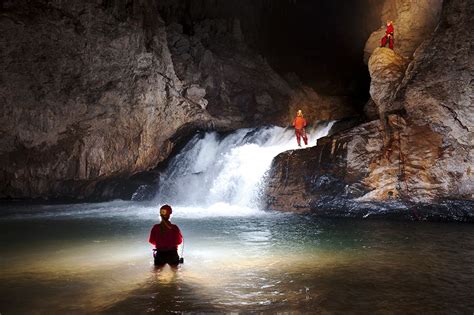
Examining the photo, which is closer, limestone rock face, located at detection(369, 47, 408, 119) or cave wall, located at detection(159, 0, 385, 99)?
limestone rock face, located at detection(369, 47, 408, 119)

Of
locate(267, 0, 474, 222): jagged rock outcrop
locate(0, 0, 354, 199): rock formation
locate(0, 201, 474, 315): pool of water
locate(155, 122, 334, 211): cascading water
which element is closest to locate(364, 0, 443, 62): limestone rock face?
locate(267, 0, 474, 222): jagged rock outcrop

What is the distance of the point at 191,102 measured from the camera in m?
20.8

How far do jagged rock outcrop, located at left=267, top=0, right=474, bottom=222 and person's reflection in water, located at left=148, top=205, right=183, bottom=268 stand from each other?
8.72 m

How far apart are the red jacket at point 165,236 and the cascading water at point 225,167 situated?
9.80 m

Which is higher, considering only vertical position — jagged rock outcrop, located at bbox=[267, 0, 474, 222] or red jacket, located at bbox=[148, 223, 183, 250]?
jagged rock outcrop, located at bbox=[267, 0, 474, 222]

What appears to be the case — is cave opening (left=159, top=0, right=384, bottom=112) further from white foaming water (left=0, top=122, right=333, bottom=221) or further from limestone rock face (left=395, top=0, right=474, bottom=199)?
limestone rock face (left=395, top=0, right=474, bottom=199)

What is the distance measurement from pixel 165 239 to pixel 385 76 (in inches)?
486

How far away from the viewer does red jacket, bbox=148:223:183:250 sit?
7344mm

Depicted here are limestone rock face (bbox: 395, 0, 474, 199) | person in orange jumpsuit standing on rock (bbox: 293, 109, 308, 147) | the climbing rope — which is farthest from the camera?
person in orange jumpsuit standing on rock (bbox: 293, 109, 308, 147)

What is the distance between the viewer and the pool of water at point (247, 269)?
19.3ft

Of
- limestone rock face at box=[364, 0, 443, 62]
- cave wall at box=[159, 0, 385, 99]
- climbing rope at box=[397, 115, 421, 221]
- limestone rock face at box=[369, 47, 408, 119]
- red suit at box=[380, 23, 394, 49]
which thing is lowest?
climbing rope at box=[397, 115, 421, 221]

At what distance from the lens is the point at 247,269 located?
773 cm

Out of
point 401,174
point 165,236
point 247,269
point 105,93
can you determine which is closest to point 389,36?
point 401,174

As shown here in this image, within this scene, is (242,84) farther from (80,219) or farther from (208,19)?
(80,219)
